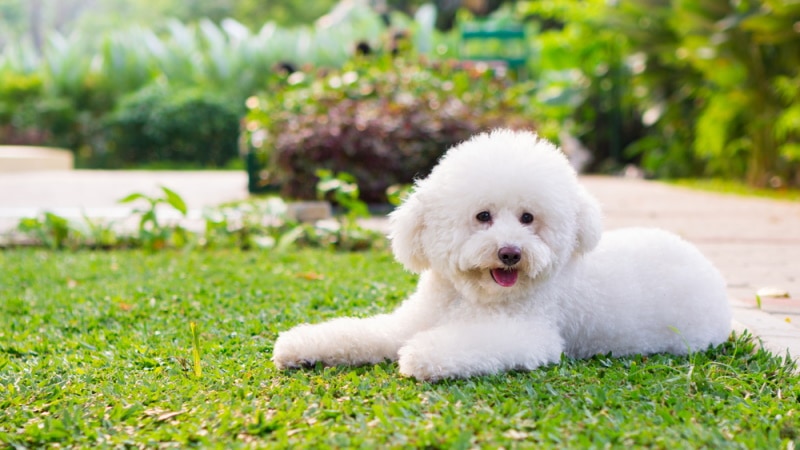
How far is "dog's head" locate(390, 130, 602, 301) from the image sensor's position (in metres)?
2.90

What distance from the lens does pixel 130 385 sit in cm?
300

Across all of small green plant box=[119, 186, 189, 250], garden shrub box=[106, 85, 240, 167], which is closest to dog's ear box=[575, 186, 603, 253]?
small green plant box=[119, 186, 189, 250]

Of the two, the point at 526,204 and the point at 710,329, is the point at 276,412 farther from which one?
the point at 710,329

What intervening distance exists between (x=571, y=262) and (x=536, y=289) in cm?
19

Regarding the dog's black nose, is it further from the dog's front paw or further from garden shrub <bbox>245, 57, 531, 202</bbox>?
garden shrub <bbox>245, 57, 531, 202</bbox>

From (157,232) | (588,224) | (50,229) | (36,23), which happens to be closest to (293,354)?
(588,224)

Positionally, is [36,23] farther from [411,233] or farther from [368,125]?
[411,233]

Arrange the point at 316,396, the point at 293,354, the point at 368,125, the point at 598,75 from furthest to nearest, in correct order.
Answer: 1. the point at 598,75
2. the point at 368,125
3. the point at 293,354
4. the point at 316,396

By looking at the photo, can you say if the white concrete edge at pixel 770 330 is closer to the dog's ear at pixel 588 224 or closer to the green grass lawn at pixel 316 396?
the green grass lawn at pixel 316 396

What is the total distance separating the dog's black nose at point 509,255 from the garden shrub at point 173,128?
16345mm

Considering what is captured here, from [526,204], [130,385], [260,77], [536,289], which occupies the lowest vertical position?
[130,385]

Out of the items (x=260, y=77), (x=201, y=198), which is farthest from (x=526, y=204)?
(x=260, y=77)

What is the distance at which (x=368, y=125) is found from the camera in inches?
334

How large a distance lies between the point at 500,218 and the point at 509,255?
0.15 meters
